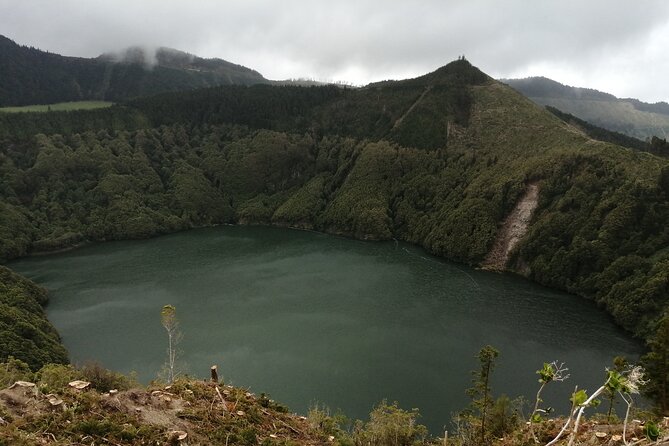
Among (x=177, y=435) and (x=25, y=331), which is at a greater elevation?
(x=177, y=435)

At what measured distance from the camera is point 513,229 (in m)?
125

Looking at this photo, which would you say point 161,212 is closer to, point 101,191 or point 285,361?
point 101,191

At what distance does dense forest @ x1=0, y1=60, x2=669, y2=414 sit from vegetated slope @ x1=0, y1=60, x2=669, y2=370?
43 centimetres

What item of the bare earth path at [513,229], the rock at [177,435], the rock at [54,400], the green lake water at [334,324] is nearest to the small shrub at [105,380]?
the green lake water at [334,324]

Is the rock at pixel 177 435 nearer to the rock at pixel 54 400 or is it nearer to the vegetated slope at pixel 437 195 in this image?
the rock at pixel 54 400

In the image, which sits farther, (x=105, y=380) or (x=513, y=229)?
(x=513, y=229)

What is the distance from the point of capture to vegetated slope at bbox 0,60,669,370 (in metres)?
99.9

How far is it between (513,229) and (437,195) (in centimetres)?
3384

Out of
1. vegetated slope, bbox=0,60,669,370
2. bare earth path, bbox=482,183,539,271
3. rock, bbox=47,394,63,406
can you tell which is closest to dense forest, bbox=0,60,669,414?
vegetated slope, bbox=0,60,669,370

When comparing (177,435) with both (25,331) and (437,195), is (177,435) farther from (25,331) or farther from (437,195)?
(437,195)

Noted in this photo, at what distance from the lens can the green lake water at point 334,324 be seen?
2458 inches

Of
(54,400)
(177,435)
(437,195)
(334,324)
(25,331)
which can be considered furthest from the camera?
(437,195)

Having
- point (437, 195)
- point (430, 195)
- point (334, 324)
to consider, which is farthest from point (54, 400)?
point (430, 195)

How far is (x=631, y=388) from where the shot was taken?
14.8 m
